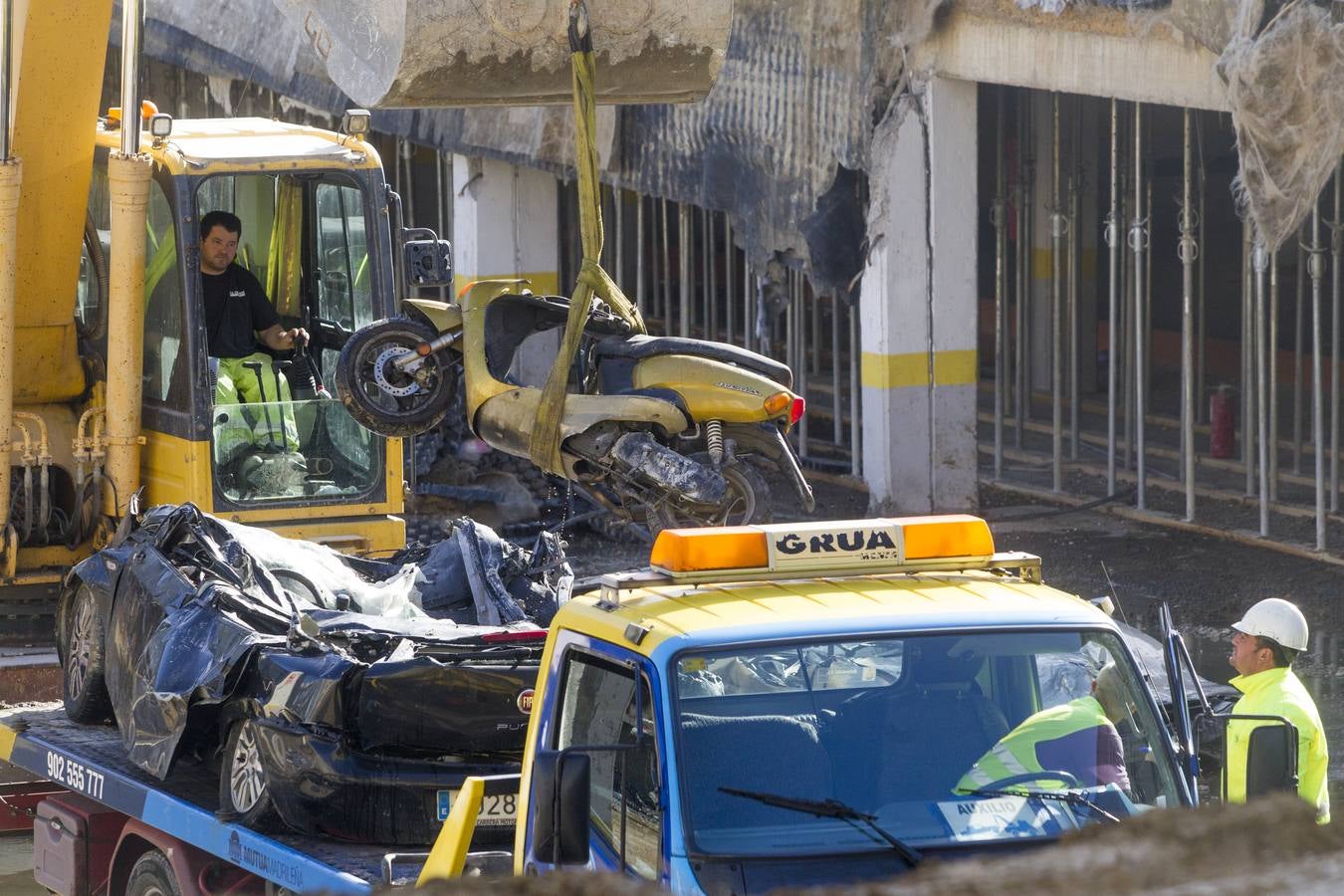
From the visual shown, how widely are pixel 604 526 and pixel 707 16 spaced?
21.2 feet

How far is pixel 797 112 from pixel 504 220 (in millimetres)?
4142

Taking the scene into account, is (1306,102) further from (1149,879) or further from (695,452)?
(1149,879)

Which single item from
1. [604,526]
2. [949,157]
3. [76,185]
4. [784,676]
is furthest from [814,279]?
[784,676]

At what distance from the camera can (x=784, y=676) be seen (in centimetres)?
430

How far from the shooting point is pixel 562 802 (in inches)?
156

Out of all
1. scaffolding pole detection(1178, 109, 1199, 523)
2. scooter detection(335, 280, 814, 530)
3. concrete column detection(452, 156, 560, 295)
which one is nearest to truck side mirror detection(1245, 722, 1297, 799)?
scooter detection(335, 280, 814, 530)

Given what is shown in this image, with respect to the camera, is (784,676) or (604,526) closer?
(784,676)

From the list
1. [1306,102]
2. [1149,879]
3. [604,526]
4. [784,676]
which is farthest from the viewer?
[604,526]

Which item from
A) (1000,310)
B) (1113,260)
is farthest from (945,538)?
(1000,310)

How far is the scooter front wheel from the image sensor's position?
7449mm

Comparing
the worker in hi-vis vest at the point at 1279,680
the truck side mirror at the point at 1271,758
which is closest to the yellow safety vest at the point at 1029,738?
the truck side mirror at the point at 1271,758

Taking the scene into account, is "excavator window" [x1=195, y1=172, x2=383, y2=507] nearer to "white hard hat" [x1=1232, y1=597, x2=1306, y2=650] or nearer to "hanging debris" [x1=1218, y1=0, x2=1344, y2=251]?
"hanging debris" [x1=1218, y1=0, x2=1344, y2=251]

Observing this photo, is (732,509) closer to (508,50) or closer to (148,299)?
(508,50)

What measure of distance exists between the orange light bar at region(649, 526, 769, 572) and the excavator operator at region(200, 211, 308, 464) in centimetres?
494
